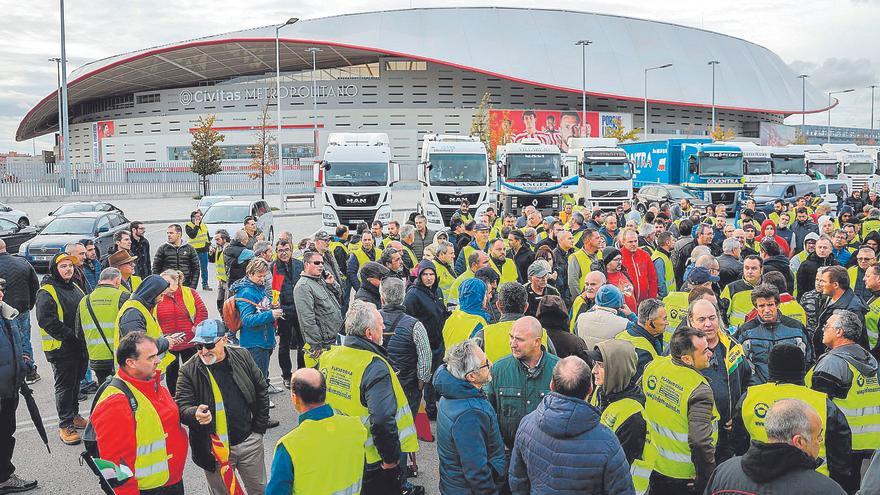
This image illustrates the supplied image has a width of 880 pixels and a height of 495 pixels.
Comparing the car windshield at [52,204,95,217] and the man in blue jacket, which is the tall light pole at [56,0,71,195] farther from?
the man in blue jacket

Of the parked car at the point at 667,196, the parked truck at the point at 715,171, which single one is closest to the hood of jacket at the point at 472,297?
the parked car at the point at 667,196

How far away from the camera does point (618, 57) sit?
6844cm

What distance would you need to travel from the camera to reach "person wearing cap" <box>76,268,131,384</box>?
643 cm

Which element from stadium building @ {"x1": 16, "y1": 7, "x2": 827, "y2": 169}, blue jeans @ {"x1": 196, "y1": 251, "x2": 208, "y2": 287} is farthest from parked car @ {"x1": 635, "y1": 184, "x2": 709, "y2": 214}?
stadium building @ {"x1": 16, "y1": 7, "x2": 827, "y2": 169}

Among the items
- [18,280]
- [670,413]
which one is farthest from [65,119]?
[670,413]

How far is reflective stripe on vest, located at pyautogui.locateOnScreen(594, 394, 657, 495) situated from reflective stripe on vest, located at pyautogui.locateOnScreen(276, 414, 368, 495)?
142 cm

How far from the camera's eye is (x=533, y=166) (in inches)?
906

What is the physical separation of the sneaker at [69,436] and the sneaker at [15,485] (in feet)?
3.15

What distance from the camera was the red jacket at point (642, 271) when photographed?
831cm

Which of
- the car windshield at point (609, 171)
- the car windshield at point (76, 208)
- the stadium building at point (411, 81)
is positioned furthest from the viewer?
the stadium building at point (411, 81)

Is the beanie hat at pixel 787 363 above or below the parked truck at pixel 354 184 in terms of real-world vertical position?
below

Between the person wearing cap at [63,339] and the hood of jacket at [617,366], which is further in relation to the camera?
the person wearing cap at [63,339]

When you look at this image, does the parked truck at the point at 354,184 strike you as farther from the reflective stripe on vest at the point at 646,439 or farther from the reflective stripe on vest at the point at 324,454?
the reflective stripe on vest at the point at 324,454

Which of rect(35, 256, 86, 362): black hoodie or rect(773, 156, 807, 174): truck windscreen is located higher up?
rect(773, 156, 807, 174): truck windscreen
